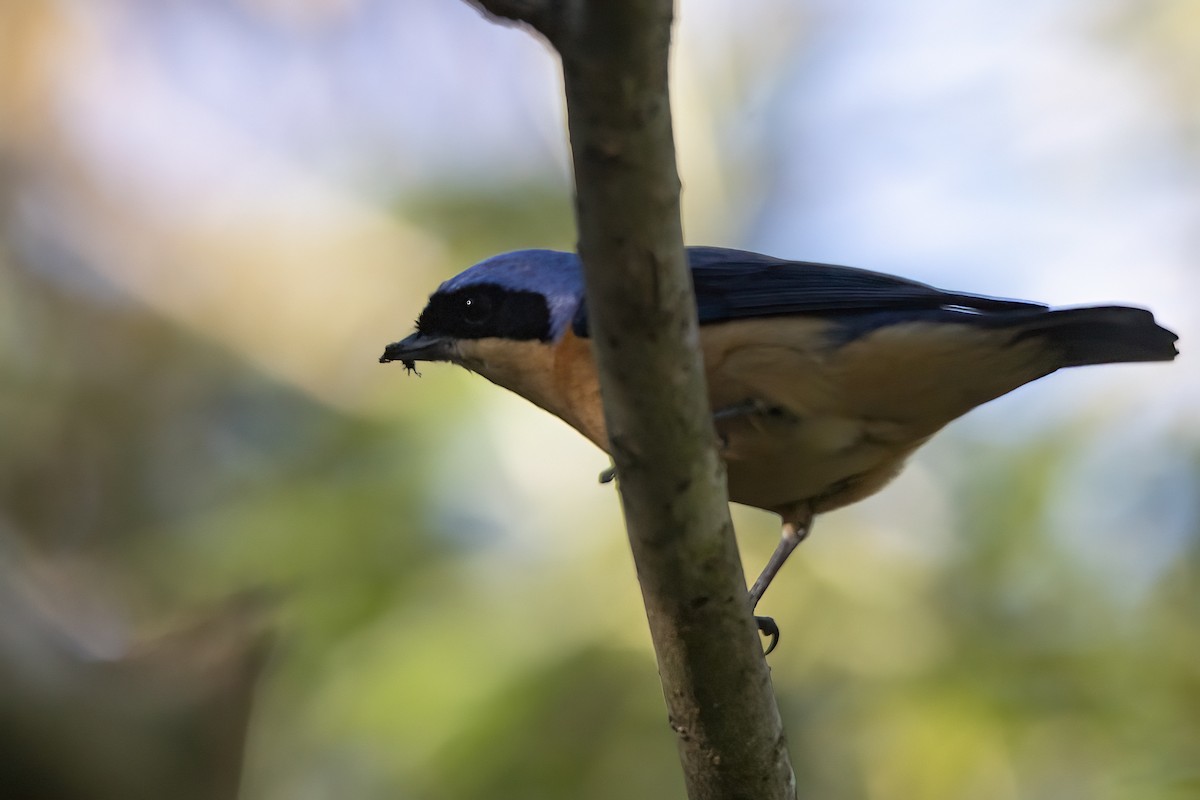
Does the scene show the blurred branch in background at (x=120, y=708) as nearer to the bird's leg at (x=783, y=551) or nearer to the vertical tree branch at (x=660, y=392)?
the bird's leg at (x=783, y=551)

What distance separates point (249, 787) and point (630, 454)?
13.9ft

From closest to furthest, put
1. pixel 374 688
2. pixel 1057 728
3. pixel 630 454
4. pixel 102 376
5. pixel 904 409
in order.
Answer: pixel 630 454 → pixel 904 409 → pixel 1057 728 → pixel 374 688 → pixel 102 376

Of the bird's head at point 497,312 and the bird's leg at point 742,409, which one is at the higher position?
the bird's head at point 497,312

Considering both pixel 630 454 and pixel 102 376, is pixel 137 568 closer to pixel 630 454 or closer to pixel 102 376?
pixel 102 376

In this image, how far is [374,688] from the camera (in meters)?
6.07

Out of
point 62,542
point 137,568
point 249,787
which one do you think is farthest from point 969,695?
point 62,542

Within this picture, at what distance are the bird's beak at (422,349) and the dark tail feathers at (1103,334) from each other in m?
1.91

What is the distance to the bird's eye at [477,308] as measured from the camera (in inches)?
151

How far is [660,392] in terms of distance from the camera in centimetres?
204

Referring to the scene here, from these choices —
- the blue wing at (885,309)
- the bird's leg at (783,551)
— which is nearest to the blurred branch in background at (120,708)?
the bird's leg at (783,551)

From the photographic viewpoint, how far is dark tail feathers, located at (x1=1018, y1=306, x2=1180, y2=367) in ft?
10.0

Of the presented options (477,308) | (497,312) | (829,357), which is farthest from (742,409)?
(477,308)

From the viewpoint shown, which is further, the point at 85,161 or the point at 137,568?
the point at 85,161

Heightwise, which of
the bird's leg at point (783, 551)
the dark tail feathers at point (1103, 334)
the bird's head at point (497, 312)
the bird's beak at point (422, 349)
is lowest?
the bird's leg at point (783, 551)
